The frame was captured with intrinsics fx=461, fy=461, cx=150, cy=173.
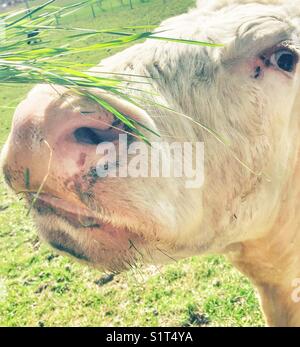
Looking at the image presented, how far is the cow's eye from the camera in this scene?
7.13 ft

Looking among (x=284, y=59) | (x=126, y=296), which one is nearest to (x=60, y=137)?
(x=284, y=59)

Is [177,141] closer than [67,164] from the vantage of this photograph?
No

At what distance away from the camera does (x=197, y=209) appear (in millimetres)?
2037

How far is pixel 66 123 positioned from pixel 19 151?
0.68 feet

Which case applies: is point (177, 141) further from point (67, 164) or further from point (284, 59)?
point (284, 59)

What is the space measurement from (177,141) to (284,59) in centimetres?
70

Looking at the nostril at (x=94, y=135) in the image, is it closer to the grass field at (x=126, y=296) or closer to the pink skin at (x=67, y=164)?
the pink skin at (x=67, y=164)

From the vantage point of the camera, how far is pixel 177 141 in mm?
1937

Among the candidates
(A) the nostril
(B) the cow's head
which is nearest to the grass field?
(B) the cow's head

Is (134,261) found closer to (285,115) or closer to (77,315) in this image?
(285,115)

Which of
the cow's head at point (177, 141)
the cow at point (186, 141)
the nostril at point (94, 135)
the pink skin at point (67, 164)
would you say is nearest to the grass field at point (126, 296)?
the cow at point (186, 141)

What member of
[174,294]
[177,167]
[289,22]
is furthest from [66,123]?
[174,294]

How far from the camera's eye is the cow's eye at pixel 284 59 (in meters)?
2.17
